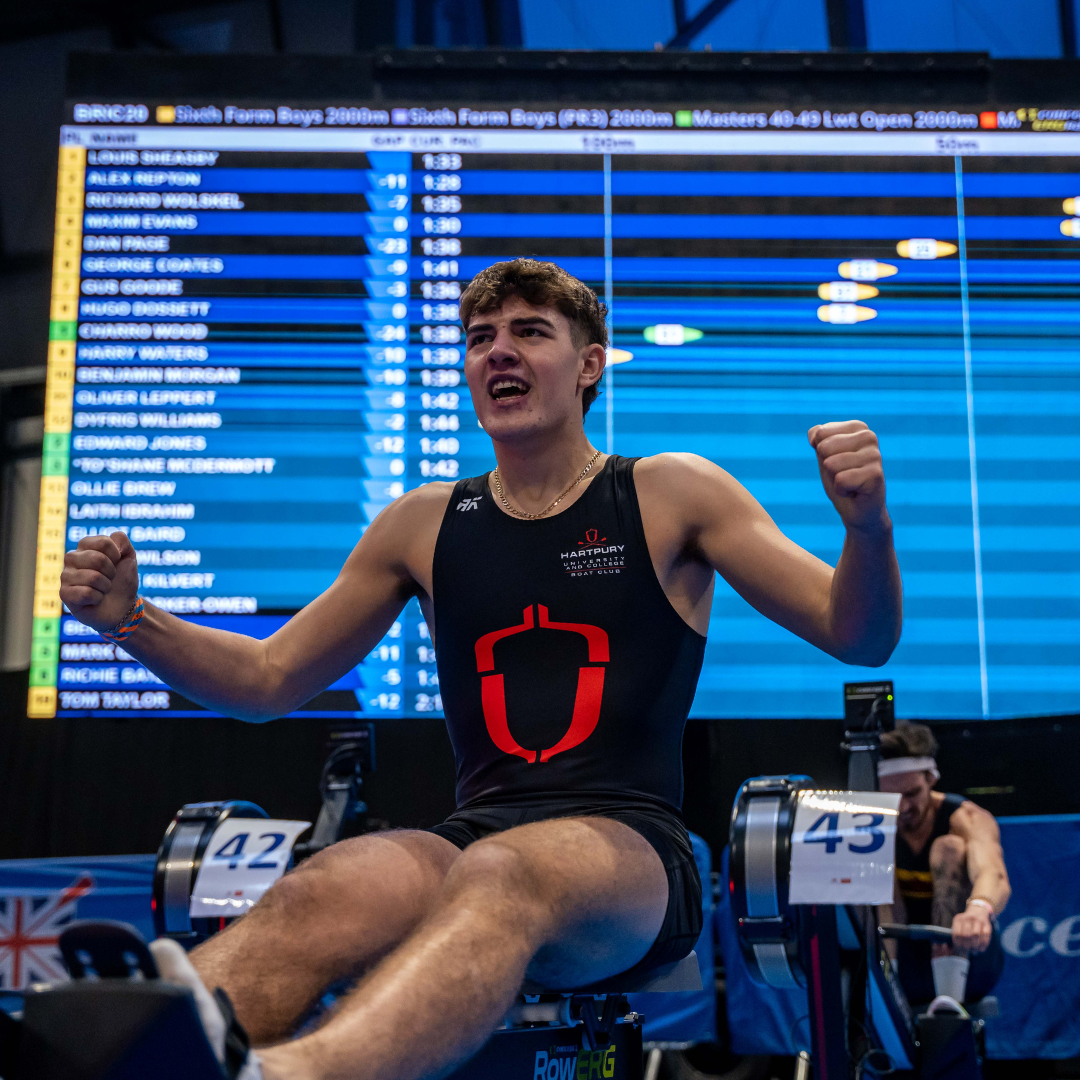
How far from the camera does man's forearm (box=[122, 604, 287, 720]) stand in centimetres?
195

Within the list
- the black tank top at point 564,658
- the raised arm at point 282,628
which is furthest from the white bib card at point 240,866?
the black tank top at point 564,658

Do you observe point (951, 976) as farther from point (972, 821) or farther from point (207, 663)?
point (207, 663)

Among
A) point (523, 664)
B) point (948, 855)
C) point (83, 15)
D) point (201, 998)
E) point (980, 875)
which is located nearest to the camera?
point (201, 998)

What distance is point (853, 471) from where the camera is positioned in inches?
62.1

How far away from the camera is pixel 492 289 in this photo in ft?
7.04

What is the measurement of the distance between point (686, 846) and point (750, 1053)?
6.52 feet

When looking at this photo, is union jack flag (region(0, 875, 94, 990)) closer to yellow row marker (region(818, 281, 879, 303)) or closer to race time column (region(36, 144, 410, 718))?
race time column (region(36, 144, 410, 718))

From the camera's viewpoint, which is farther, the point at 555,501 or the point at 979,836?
the point at 979,836

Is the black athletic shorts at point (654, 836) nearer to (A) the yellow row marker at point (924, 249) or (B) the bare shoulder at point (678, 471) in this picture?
(B) the bare shoulder at point (678, 471)

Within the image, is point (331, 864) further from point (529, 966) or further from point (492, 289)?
point (492, 289)

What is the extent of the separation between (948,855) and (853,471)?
2511 mm

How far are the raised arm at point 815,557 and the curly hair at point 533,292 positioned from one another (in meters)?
0.33

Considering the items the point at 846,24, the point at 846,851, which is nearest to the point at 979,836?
the point at 846,851

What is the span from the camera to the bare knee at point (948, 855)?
3.61 metres
